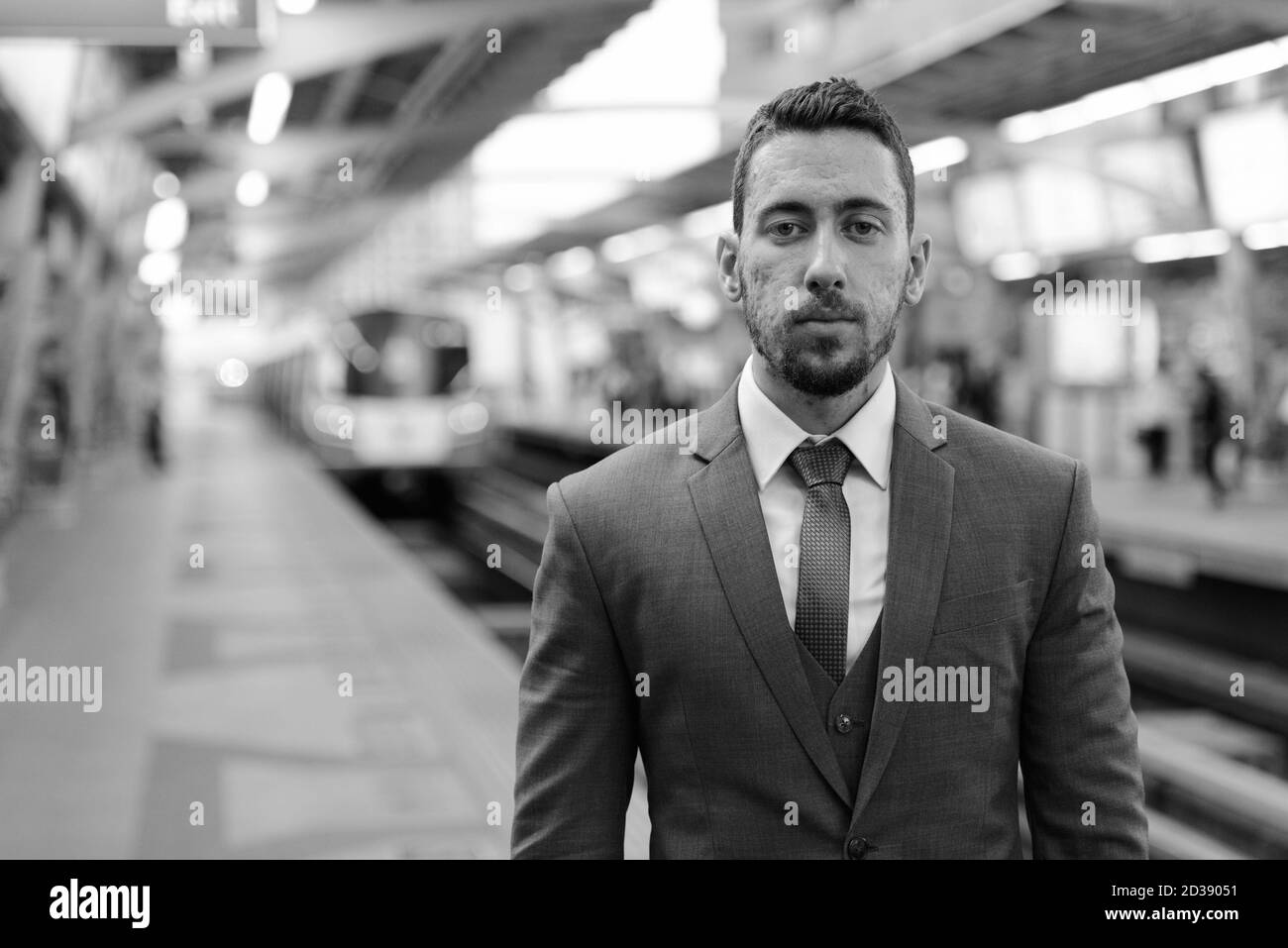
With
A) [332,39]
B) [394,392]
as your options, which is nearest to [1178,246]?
[394,392]

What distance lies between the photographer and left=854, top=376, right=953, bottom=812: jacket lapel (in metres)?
1.80

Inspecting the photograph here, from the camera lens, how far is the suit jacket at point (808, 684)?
1.81 meters

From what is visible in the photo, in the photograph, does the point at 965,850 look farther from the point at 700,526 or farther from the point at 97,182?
the point at 97,182

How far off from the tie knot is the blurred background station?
35.3 inches

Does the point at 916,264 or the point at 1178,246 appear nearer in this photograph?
the point at 916,264

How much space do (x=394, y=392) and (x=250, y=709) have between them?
→ 1323cm

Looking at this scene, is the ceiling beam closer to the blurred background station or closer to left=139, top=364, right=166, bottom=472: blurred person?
the blurred background station

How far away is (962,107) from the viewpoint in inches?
407

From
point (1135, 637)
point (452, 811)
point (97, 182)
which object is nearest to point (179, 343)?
point (97, 182)

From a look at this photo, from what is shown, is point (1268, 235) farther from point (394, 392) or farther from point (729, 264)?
point (729, 264)

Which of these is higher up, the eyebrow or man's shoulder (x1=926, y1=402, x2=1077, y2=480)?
the eyebrow

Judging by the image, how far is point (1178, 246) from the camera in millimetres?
18312

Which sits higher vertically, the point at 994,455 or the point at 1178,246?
the point at 1178,246

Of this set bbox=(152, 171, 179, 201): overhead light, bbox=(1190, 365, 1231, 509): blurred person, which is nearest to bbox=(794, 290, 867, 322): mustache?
bbox=(1190, 365, 1231, 509): blurred person
